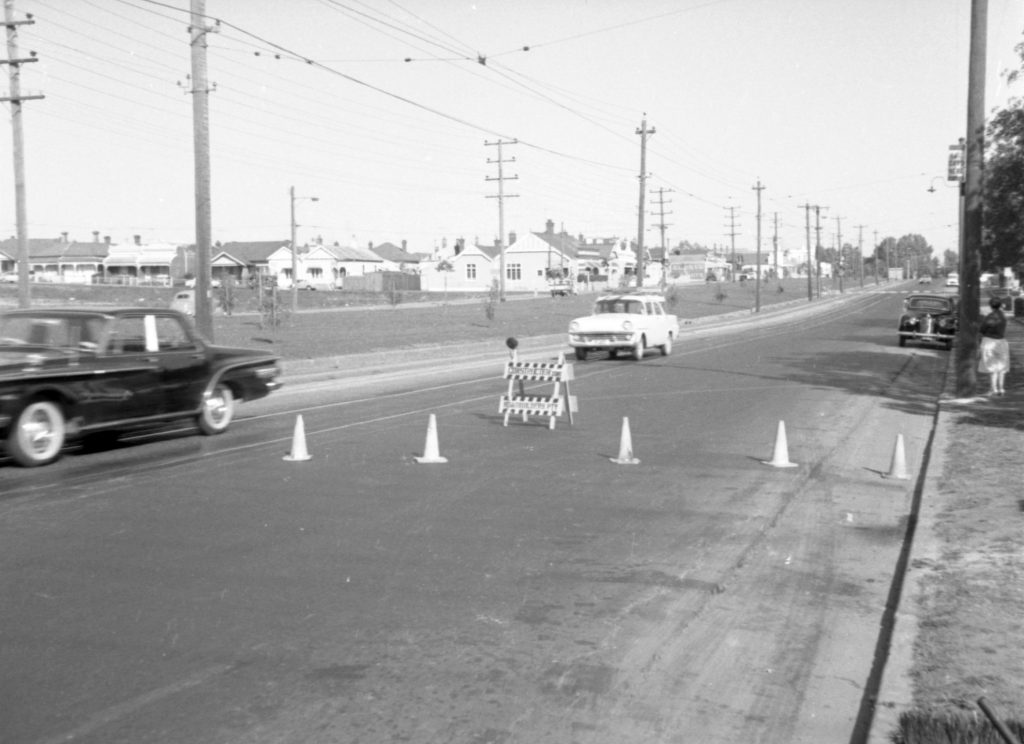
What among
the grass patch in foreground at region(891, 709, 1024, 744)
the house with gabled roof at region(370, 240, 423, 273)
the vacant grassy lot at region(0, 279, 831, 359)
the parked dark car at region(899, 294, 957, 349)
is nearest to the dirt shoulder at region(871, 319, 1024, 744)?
the grass patch in foreground at region(891, 709, 1024, 744)

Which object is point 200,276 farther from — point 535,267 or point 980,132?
point 535,267

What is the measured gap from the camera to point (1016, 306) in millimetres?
57906

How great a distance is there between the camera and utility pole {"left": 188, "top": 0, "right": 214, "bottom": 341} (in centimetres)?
2377

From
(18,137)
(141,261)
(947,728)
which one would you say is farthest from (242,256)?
(947,728)

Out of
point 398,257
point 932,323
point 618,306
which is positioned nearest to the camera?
point 618,306

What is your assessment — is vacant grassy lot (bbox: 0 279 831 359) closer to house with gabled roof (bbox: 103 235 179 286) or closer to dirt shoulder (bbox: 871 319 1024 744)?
dirt shoulder (bbox: 871 319 1024 744)

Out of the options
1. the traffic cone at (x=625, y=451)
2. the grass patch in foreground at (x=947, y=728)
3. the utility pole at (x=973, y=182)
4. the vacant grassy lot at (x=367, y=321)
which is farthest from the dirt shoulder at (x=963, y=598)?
the vacant grassy lot at (x=367, y=321)

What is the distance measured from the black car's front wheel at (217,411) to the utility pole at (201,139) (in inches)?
357

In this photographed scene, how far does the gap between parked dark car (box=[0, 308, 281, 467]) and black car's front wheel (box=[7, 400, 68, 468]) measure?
1cm

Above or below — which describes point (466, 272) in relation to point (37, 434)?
above

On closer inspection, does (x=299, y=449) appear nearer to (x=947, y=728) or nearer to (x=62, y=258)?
(x=947, y=728)

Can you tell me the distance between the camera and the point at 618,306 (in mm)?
32719

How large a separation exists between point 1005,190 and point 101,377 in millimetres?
17278

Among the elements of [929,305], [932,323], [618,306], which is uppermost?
[618,306]
